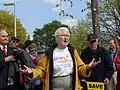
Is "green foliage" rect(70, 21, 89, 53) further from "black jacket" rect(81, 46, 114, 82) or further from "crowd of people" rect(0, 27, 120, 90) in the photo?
"crowd of people" rect(0, 27, 120, 90)

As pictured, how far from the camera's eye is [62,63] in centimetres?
686

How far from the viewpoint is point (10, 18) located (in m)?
55.2

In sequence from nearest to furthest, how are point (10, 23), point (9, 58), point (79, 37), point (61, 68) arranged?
1. point (61, 68)
2. point (9, 58)
3. point (10, 23)
4. point (79, 37)

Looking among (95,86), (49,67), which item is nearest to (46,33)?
(95,86)

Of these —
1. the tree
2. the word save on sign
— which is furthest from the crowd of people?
the tree

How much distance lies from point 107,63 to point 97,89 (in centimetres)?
80

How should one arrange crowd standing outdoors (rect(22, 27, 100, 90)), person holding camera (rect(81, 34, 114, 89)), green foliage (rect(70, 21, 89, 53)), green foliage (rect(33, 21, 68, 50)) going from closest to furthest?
crowd standing outdoors (rect(22, 27, 100, 90)), person holding camera (rect(81, 34, 114, 89)), green foliage (rect(70, 21, 89, 53)), green foliage (rect(33, 21, 68, 50))

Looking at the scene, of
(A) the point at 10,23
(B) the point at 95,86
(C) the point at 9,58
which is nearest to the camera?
(C) the point at 9,58

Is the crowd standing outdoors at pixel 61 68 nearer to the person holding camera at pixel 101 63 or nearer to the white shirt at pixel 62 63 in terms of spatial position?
the white shirt at pixel 62 63

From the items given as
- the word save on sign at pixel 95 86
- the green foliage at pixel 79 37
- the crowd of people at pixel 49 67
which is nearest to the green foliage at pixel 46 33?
the green foliage at pixel 79 37

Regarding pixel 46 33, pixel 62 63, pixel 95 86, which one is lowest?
pixel 95 86

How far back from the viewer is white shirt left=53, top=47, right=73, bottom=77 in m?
6.87

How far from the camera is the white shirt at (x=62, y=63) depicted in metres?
6.87

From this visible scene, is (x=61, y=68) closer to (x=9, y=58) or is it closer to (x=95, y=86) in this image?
(x=9, y=58)
